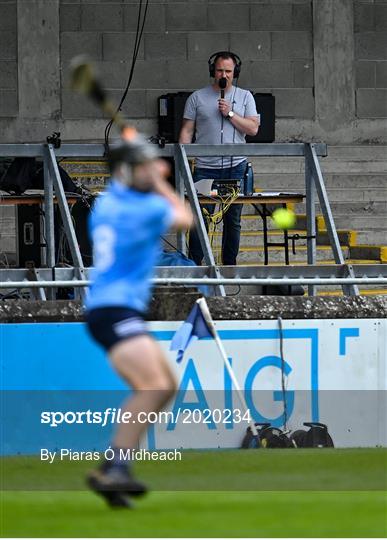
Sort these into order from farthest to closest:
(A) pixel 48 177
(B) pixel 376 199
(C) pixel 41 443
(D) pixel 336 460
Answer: (B) pixel 376 199, (A) pixel 48 177, (C) pixel 41 443, (D) pixel 336 460

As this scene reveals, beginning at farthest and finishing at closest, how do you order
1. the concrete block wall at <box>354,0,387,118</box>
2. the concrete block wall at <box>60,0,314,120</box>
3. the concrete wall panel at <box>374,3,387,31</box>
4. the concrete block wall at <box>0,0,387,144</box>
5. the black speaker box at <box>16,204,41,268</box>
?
1. the concrete wall panel at <box>374,3,387,31</box>
2. the concrete block wall at <box>354,0,387,118</box>
3. the concrete block wall at <box>60,0,314,120</box>
4. the concrete block wall at <box>0,0,387,144</box>
5. the black speaker box at <box>16,204,41,268</box>

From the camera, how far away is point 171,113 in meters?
20.6

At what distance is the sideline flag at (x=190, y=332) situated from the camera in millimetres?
11656

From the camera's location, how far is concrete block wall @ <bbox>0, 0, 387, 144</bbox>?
69.0 ft

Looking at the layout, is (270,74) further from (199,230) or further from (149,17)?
(199,230)

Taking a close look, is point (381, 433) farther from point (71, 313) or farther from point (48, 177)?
point (48, 177)

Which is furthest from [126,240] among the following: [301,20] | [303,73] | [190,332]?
[301,20]

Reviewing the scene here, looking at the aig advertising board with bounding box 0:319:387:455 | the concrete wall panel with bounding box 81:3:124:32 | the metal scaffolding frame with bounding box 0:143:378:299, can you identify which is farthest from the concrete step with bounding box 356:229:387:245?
the aig advertising board with bounding box 0:319:387:455

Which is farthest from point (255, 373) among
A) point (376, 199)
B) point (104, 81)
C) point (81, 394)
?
point (104, 81)

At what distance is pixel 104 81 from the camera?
21.0 meters

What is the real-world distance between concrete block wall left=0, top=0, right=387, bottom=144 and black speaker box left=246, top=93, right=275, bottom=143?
1.34ft

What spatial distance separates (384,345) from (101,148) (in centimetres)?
307

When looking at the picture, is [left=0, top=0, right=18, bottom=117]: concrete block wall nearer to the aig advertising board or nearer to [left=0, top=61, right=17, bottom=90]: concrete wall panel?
[left=0, top=61, right=17, bottom=90]: concrete wall panel
